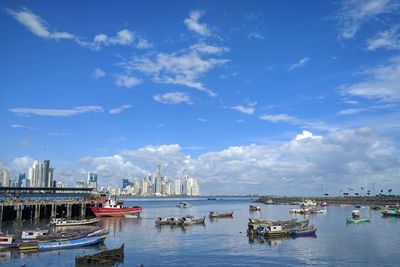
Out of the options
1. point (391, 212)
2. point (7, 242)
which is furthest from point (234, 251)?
point (391, 212)

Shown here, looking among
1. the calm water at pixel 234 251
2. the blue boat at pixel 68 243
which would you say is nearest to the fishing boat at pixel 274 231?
the calm water at pixel 234 251

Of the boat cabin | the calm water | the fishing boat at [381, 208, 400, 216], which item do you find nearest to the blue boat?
the calm water

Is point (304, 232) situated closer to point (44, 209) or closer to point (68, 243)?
point (68, 243)

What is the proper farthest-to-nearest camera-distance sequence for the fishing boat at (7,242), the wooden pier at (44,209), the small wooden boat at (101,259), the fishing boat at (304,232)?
the wooden pier at (44,209) < the fishing boat at (304,232) < the fishing boat at (7,242) < the small wooden boat at (101,259)

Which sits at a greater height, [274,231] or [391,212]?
[391,212]

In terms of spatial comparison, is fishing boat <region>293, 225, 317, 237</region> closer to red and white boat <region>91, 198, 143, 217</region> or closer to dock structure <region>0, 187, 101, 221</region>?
red and white boat <region>91, 198, 143, 217</region>

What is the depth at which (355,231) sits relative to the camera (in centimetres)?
7619

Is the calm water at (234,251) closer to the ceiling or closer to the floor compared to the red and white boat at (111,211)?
closer to the floor

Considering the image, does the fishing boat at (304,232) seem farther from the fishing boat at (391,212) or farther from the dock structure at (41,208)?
the dock structure at (41,208)

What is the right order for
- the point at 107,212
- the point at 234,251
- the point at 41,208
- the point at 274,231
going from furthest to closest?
the point at 107,212
the point at 41,208
the point at 274,231
the point at 234,251

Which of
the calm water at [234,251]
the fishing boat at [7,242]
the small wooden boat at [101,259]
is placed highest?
the fishing boat at [7,242]

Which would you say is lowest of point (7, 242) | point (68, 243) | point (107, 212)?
point (68, 243)

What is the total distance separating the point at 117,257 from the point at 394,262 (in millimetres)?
31885

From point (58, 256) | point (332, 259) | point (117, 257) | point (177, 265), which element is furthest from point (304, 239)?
point (58, 256)
